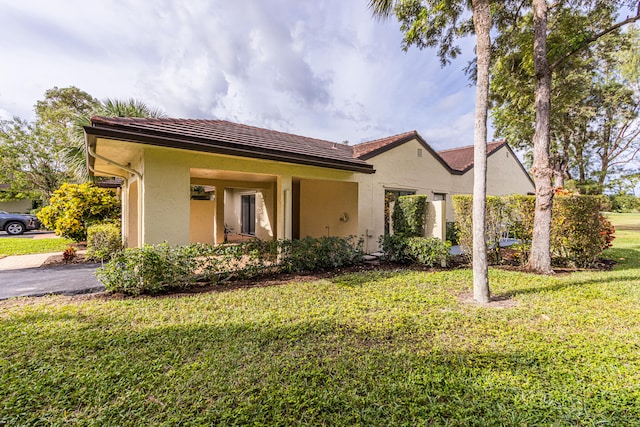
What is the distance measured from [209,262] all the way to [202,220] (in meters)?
7.31

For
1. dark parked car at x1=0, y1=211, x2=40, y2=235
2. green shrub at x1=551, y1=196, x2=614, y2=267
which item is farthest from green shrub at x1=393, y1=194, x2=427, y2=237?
dark parked car at x1=0, y1=211, x2=40, y2=235

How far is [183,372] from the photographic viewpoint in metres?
3.04

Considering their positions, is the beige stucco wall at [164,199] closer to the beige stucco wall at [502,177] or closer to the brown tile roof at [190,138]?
the brown tile roof at [190,138]

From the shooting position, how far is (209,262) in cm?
643

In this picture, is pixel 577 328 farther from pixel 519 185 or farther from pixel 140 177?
pixel 519 185

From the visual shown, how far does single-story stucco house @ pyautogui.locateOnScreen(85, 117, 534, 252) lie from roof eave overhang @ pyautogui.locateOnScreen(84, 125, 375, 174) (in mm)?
21

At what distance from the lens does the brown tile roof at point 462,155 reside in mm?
16109

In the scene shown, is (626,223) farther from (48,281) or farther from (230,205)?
(48,281)

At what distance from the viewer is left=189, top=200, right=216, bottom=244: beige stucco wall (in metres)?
12.9

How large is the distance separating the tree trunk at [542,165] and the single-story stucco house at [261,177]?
103 inches

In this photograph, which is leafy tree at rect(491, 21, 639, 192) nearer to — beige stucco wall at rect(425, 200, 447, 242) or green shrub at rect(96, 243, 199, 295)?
beige stucco wall at rect(425, 200, 447, 242)

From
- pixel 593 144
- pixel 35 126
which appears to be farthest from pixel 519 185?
pixel 35 126

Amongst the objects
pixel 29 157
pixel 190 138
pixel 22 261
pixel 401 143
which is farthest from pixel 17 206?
pixel 401 143

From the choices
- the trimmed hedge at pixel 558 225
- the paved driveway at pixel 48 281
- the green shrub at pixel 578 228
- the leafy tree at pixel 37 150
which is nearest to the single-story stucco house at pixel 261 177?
the trimmed hedge at pixel 558 225
